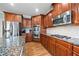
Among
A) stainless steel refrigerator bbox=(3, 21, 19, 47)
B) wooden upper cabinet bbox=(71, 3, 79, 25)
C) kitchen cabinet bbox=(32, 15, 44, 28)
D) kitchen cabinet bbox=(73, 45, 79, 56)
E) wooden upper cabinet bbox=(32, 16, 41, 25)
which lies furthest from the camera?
wooden upper cabinet bbox=(32, 16, 41, 25)

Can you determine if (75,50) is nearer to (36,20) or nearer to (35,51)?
(35,51)

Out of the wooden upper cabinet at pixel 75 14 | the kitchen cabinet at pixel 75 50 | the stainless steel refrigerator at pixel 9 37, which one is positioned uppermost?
the wooden upper cabinet at pixel 75 14

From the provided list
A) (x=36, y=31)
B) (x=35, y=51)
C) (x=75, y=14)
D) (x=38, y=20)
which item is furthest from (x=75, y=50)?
(x=38, y=20)

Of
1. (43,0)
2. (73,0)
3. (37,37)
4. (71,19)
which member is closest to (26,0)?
(43,0)

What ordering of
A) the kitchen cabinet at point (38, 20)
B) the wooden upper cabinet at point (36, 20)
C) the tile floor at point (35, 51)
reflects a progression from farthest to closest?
the wooden upper cabinet at point (36, 20)
the kitchen cabinet at point (38, 20)
the tile floor at point (35, 51)

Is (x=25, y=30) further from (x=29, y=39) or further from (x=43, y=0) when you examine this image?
(x=43, y=0)

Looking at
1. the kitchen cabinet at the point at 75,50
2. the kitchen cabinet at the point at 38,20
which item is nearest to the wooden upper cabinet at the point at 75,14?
the kitchen cabinet at the point at 75,50

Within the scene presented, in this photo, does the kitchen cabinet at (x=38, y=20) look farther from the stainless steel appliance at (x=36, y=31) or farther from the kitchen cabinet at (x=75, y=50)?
the kitchen cabinet at (x=75, y=50)

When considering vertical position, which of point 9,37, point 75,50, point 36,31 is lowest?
point 75,50

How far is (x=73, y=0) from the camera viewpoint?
7.00 feet

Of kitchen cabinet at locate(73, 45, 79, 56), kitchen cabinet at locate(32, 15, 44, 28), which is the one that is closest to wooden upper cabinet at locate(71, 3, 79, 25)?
kitchen cabinet at locate(73, 45, 79, 56)

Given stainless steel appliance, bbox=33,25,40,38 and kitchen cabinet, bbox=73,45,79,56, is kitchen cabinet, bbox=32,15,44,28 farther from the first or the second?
kitchen cabinet, bbox=73,45,79,56

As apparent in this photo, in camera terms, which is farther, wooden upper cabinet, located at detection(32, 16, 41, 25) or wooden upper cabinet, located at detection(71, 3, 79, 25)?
wooden upper cabinet, located at detection(32, 16, 41, 25)

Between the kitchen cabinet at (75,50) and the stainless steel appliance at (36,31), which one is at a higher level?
the stainless steel appliance at (36,31)
